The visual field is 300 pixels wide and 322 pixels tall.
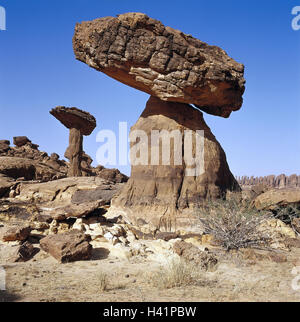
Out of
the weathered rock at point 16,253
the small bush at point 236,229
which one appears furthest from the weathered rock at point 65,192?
the small bush at point 236,229

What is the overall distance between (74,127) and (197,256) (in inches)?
485

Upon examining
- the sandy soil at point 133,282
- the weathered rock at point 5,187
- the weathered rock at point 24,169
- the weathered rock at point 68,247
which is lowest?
the sandy soil at point 133,282

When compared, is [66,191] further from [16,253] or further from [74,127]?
[74,127]

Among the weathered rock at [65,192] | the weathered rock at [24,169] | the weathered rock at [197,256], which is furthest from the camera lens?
the weathered rock at [24,169]

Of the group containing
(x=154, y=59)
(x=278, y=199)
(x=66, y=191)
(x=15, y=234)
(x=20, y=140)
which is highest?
(x=20, y=140)

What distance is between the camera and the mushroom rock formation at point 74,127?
1501 centimetres

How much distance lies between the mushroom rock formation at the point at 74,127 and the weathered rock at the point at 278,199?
10.1 m

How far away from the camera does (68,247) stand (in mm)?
4715

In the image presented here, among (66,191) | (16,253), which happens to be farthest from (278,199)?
(66,191)

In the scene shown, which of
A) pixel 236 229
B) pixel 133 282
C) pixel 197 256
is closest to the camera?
pixel 133 282

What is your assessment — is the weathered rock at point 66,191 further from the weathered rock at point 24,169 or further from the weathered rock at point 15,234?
the weathered rock at point 15,234

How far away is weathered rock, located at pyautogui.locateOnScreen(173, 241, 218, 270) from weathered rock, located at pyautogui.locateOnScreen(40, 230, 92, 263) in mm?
1524

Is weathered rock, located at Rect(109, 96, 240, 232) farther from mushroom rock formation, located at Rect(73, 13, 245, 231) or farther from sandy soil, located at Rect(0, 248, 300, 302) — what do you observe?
sandy soil, located at Rect(0, 248, 300, 302)
